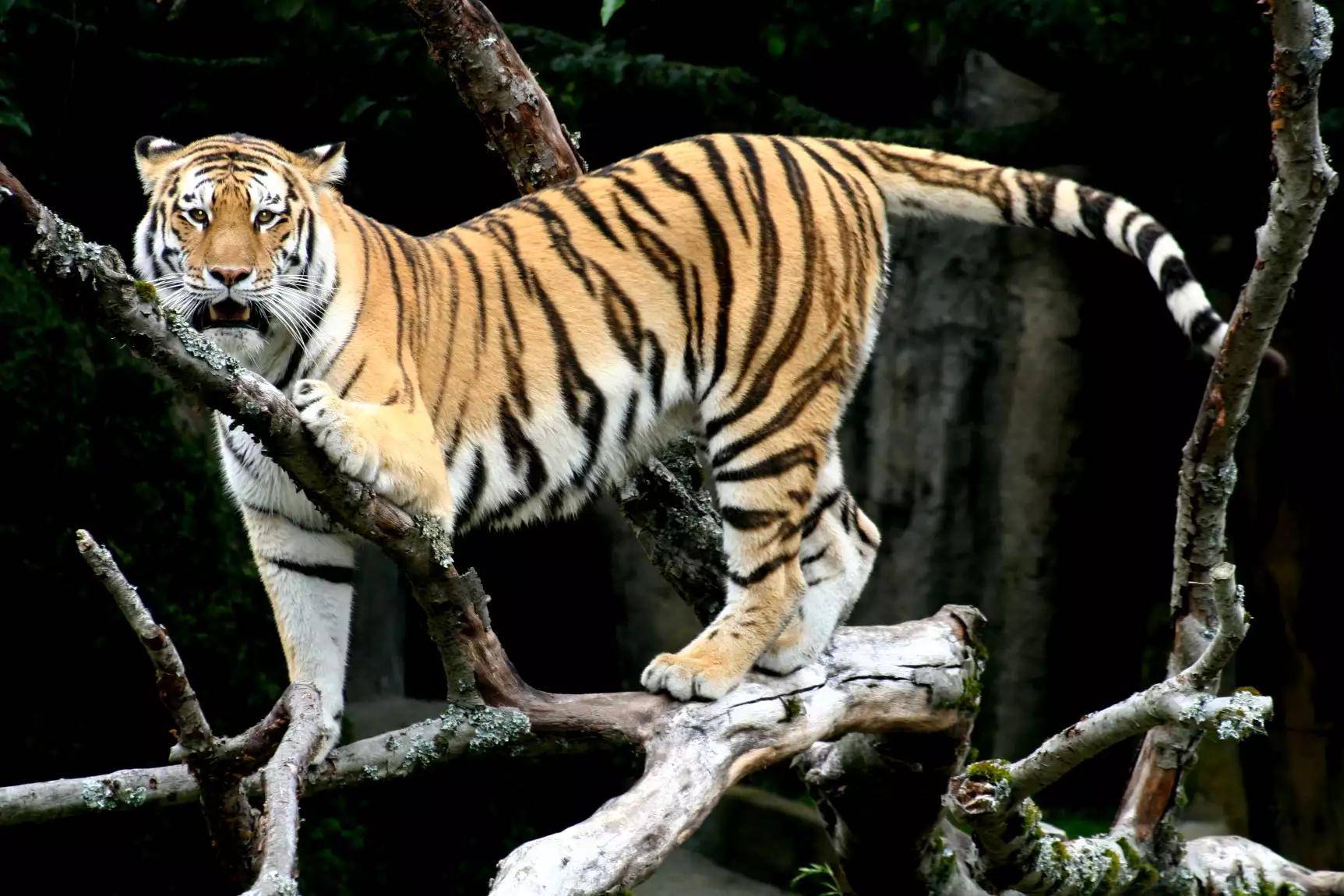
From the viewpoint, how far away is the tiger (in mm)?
3662

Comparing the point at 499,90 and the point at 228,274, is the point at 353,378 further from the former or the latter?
the point at 499,90

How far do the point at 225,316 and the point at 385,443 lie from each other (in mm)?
505

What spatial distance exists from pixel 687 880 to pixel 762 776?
0.66 m

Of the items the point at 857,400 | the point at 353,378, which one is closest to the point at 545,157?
the point at 353,378

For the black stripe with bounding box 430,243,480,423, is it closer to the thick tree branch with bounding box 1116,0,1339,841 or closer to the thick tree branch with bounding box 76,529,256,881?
the thick tree branch with bounding box 76,529,256,881

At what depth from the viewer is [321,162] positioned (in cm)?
373

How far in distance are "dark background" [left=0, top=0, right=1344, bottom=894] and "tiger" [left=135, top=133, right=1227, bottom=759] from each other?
4.53 feet

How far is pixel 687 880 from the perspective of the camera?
7398mm

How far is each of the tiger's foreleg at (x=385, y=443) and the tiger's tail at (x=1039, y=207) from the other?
1.56 m

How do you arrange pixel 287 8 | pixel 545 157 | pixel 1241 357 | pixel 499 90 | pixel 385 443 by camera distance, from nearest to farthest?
pixel 385 443 < pixel 1241 357 < pixel 499 90 < pixel 545 157 < pixel 287 8

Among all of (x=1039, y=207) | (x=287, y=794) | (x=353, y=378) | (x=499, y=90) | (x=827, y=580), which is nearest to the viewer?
(x=287, y=794)

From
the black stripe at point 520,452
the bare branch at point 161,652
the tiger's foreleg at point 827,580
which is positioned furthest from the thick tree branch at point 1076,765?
the bare branch at point 161,652

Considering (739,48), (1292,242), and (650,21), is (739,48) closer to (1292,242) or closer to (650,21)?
(650,21)

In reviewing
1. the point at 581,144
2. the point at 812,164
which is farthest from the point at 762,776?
the point at 812,164
